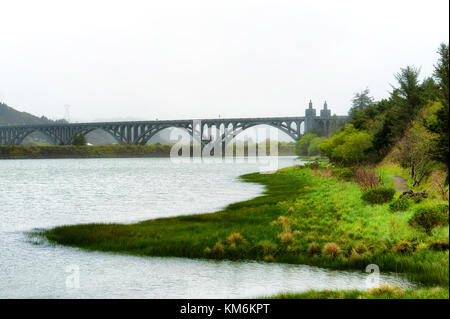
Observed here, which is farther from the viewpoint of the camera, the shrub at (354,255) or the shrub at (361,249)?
the shrub at (361,249)

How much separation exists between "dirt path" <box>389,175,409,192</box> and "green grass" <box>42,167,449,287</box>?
6523 millimetres

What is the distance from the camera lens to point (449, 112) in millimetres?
13172

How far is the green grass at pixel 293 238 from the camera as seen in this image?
14.9 m

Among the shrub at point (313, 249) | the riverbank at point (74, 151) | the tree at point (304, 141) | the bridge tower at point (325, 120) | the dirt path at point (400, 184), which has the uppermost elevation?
the bridge tower at point (325, 120)

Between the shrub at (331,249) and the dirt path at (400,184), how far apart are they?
15.4 meters

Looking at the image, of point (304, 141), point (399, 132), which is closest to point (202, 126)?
point (304, 141)

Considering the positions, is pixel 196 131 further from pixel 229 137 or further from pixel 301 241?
pixel 301 241

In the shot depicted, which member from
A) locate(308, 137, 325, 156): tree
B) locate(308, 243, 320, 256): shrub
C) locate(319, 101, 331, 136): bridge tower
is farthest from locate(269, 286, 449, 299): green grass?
locate(319, 101, 331, 136): bridge tower

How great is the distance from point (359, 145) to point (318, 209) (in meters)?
30.2

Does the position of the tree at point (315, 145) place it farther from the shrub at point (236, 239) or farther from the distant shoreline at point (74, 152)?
the shrub at point (236, 239)

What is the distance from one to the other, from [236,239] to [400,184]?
776 inches

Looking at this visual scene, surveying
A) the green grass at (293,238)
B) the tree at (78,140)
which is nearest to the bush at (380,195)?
the green grass at (293,238)
